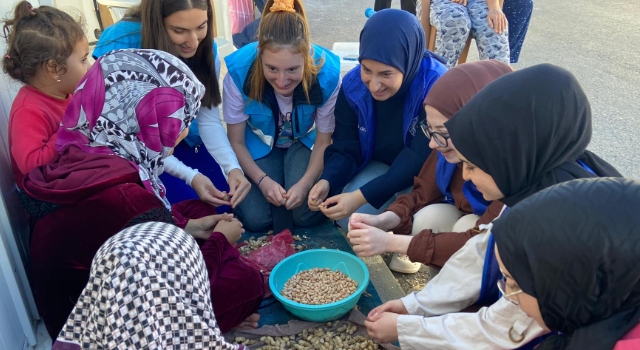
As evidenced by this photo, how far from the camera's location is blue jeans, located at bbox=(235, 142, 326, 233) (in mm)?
2971

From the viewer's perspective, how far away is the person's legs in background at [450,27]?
12.8 ft

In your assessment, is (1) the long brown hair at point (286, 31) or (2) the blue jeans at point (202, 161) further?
(2) the blue jeans at point (202, 161)

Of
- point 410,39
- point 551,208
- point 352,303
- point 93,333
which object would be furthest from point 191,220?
point 551,208

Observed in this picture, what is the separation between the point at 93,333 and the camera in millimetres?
1468

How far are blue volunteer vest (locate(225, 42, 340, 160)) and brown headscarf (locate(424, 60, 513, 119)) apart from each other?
0.91 metres

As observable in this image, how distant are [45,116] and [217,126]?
3.22ft

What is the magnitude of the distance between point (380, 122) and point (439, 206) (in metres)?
0.60

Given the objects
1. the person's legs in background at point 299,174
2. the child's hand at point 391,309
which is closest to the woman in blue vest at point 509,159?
the child's hand at point 391,309

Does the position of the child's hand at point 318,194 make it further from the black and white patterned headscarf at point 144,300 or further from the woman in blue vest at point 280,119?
the black and white patterned headscarf at point 144,300

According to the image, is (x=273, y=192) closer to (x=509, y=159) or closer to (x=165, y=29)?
(x=165, y=29)

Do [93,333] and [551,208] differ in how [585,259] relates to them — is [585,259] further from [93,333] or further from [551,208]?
[93,333]

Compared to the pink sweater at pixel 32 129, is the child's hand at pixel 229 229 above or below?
below

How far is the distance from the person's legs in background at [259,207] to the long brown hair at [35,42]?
48.4 inches

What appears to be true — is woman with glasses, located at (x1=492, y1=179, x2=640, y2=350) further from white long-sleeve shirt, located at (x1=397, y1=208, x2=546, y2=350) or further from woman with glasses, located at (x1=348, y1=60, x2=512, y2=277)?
woman with glasses, located at (x1=348, y1=60, x2=512, y2=277)
